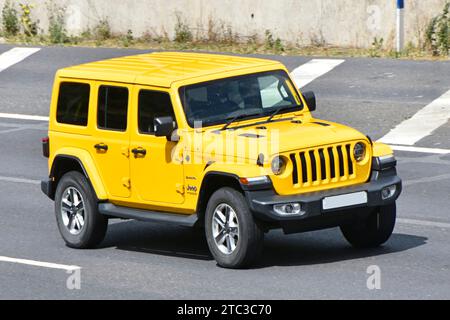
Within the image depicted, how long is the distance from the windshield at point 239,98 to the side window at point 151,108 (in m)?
0.19

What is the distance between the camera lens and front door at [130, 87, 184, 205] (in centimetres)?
1166

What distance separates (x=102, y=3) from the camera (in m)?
26.6

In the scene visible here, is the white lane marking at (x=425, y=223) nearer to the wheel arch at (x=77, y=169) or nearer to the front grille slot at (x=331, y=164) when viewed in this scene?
the front grille slot at (x=331, y=164)

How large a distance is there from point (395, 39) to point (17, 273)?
13142 millimetres

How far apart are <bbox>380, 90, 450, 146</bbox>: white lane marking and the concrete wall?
3784 mm

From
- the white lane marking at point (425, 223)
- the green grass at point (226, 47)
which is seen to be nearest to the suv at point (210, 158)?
the white lane marking at point (425, 223)

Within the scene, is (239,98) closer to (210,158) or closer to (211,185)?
(210,158)

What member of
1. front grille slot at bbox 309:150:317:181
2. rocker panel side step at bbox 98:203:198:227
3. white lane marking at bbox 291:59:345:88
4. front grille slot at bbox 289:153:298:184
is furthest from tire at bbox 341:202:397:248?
white lane marking at bbox 291:59:345:88

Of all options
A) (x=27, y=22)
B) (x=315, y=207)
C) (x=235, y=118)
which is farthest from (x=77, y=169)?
(x=27, y=22)

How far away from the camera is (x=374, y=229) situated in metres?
11.8

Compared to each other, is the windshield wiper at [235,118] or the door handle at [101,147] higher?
the windshield wiper at [235,118]

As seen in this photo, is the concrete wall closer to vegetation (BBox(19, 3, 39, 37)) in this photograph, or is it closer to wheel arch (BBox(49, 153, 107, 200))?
vegetation (BBox(19, 3, 39, 37))

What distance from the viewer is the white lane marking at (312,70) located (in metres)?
21.9
